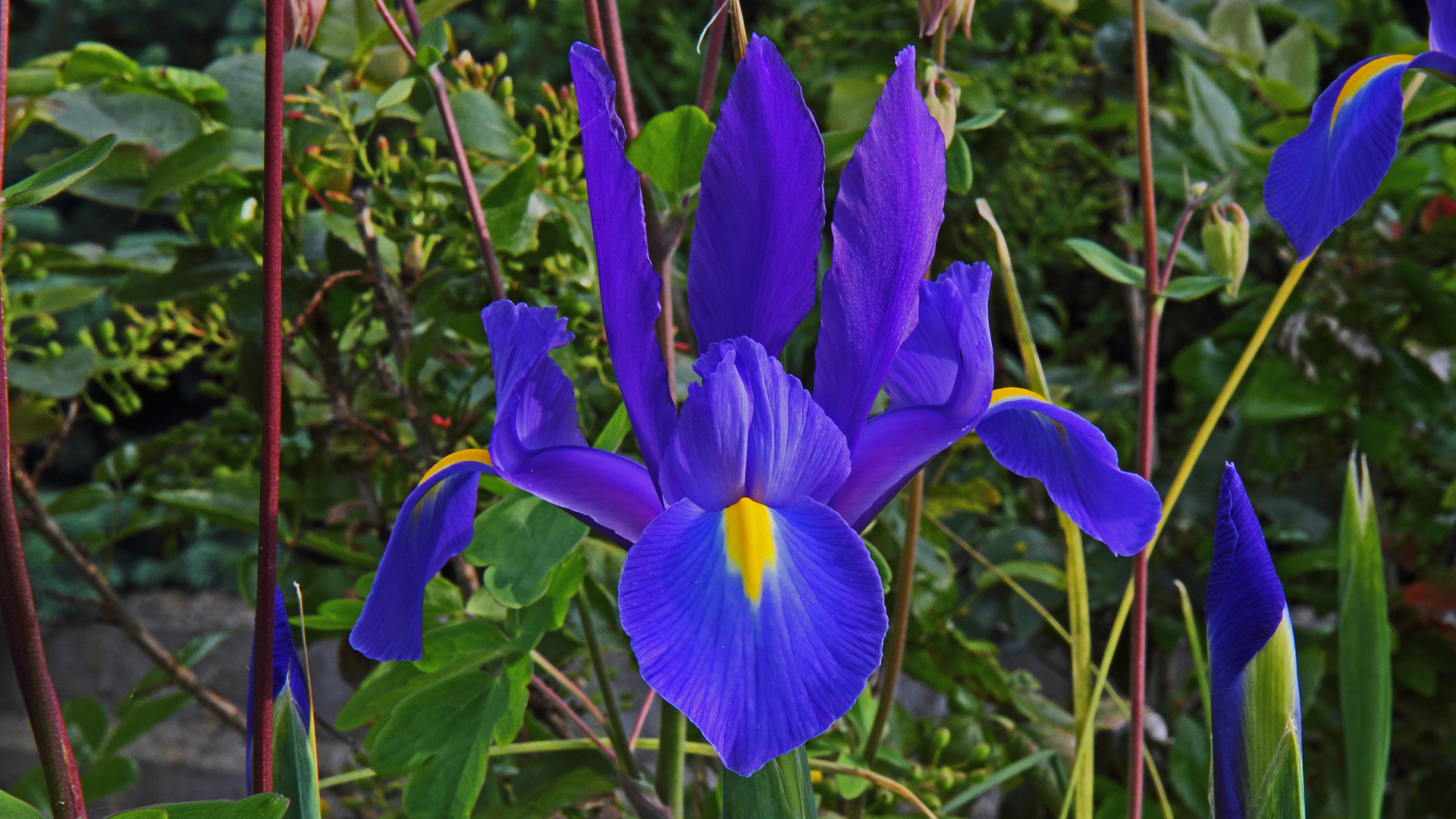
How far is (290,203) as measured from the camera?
730 millimetres

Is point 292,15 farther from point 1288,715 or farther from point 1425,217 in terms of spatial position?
point 1425,217

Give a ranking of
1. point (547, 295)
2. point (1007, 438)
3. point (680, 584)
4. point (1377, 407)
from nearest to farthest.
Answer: point (680, 584)
point (1007, 438)
point (547, 295)
point (1377, 407)

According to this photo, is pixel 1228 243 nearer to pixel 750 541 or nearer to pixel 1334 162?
pixel 1334 162

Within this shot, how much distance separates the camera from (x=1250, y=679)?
0.36m

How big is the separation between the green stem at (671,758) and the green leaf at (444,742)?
79mm

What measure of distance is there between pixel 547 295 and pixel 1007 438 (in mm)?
365

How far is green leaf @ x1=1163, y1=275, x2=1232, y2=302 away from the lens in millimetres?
524

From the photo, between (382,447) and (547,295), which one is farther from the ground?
(547,295)

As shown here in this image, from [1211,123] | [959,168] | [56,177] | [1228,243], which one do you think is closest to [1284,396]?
[1211,123]

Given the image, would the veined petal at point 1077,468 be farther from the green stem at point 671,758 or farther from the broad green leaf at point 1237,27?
the broad green leaf at point 1237,27

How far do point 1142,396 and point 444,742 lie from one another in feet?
1.28

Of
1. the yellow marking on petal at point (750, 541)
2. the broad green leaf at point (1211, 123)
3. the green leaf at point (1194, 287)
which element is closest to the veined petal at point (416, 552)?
the yellow marking on petal at point (750, 541)

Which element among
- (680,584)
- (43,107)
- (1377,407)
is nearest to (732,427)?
(680,584)

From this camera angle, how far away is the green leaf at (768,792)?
12.2 inches
